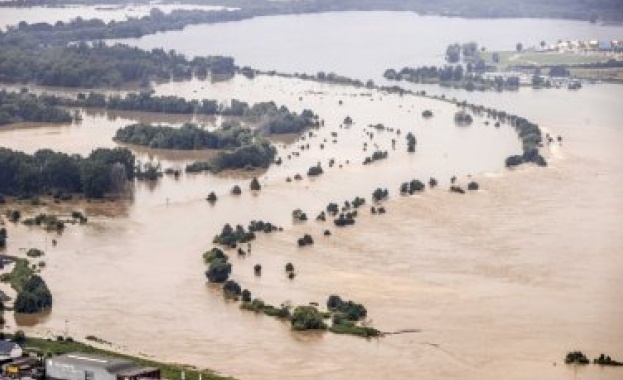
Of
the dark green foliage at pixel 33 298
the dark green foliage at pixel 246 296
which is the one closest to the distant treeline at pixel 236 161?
the dark green foliage at pixel 246 296

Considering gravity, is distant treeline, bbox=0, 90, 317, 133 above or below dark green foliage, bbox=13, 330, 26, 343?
above

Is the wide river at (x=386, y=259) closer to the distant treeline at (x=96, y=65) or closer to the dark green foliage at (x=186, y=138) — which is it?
the dark green foliage at (x=186, y=138)

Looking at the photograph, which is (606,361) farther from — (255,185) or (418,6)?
(418,6)

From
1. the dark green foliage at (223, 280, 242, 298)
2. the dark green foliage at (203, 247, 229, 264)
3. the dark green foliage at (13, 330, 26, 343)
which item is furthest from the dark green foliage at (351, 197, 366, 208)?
the dark green foliage at (13, 330, 26, 343)

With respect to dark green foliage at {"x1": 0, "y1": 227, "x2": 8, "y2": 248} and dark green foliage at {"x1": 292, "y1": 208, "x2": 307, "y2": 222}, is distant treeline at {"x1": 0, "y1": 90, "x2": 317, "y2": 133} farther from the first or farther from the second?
dark green foliage at {"x1": 0, "y1": 227, "x2": 8, "y2": 248}

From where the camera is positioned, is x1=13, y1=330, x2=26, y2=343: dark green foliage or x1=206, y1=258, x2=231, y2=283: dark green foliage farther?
x1=206, y1=258, x2=231, y2=283: dark green foliage

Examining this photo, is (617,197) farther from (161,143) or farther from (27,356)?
(27,356)
